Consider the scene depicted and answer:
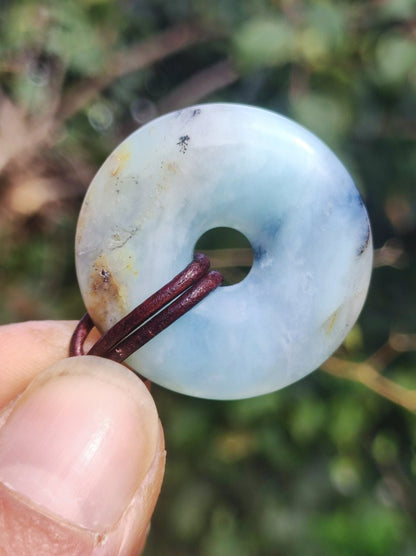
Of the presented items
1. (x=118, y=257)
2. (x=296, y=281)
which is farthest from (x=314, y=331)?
(x=118, y=257)

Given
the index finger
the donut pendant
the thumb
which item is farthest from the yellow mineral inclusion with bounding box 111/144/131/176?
the index finger

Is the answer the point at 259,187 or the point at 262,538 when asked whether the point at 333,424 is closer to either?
the point at 262,538

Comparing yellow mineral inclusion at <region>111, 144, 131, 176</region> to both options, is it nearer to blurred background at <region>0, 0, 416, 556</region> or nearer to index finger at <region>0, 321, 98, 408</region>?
index finger at <region>0, 321, 98, 408</region>

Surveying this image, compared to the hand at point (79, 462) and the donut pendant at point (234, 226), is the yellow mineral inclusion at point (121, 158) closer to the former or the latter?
the donut pendant at point (234, 226)

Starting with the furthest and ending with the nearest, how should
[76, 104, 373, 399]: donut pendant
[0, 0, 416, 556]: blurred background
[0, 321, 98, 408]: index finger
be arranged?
[0, 0, 416, 556]: blurred background
[0, 321, 98, 408]: index finger
[76, 104, 373, 399]: donut pendant

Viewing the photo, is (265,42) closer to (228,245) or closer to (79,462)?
(228,245)
